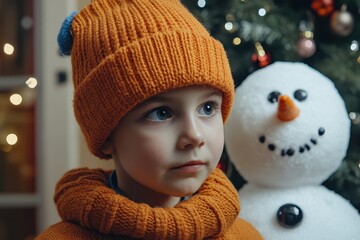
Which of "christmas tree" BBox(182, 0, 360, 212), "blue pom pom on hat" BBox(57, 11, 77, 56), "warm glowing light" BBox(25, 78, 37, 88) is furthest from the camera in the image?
"warm glowing light" BBox(25, 78, 37, 88)

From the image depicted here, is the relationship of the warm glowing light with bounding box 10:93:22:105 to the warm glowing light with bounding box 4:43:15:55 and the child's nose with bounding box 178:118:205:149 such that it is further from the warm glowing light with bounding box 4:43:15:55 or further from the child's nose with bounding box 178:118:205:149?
the child's nose with bounding box 178:118:205:149

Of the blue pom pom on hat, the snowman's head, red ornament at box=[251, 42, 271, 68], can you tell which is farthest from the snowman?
the blue pom pom on hat

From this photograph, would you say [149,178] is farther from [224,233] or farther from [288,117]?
[288,117]

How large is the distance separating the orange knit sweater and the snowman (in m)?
0.21

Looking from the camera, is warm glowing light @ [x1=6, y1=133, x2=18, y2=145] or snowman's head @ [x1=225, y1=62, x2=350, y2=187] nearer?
snowman's head @ [x1=225, y1=62, x2=350, y2=187]

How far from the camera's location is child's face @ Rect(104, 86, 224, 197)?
2.34ft

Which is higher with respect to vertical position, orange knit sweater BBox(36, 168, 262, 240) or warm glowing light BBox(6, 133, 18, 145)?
orange knit sweater BBox(36, 168, 262, 240)

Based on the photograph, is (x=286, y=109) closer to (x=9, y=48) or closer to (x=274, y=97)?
(x=274, y=97)

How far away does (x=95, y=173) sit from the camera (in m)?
0.84

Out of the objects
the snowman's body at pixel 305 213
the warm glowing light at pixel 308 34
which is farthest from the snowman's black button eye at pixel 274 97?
the warm glowing light at pixel 308 34

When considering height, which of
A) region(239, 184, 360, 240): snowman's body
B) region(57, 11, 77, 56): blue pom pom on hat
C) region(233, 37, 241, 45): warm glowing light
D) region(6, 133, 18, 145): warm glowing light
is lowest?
region(6, 133, 18, 145): warm glowing light

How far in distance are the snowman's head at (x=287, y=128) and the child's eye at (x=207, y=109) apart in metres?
0.24

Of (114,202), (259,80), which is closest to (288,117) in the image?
(259,80)

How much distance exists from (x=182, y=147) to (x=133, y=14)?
0.21 metres
